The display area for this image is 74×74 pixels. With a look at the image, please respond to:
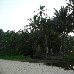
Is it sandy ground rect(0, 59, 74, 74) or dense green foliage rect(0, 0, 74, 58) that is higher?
dense green foliage rect(0, 0, 74, 58)

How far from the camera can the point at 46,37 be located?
54219 millimetres

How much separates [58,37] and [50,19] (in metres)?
5.59

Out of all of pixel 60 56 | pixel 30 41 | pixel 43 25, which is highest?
pixel 43 25

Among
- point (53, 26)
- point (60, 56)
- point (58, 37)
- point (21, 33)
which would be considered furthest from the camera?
point (21, 33)

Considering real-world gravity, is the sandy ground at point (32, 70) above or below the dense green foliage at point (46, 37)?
below

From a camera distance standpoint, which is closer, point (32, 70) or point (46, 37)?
point (32, 70)

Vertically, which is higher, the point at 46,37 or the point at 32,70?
the point at 46,37

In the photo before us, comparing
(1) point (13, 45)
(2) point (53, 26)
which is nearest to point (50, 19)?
(2) point (53, 26)

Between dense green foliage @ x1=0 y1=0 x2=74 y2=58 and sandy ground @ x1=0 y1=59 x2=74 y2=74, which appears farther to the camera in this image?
dense green foliage @ x1=0 y1=0 x2=74 y2=58

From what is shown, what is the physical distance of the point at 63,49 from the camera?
2211 inches

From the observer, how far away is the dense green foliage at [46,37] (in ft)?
164

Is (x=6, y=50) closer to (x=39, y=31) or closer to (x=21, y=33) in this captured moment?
(x=21, y=33)

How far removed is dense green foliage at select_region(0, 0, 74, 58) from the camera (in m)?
50.0

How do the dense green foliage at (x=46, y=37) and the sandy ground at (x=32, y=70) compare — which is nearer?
the sandy ground at (x=32, y=70)
